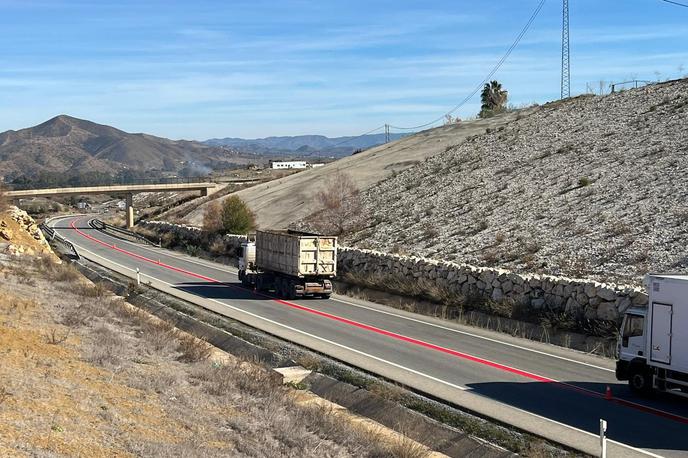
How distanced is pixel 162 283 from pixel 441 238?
14835mm

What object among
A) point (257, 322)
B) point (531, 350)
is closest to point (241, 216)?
point (257, 322)

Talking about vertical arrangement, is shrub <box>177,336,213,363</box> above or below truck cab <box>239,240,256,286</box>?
below

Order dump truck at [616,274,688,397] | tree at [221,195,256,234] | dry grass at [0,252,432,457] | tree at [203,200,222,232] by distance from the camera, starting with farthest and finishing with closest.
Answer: tree at [203,200,222,232] < tree at [221,195,256,234] < dump truck at [616,274,688,397] < dry grass at [0,252,432,457]

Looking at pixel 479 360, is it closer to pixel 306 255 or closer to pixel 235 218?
pixel 306 255

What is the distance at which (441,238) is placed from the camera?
37.9 m

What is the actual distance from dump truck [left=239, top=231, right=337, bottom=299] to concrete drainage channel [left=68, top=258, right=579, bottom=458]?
6035 mm

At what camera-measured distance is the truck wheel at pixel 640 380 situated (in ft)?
50.5

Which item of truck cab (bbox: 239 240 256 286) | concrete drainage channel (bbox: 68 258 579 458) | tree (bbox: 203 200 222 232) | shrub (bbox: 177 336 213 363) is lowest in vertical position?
concrete drainage channel (bbox: 68 258 579 458)

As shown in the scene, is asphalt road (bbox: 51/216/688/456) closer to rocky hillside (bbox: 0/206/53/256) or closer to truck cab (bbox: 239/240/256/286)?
truck cab (bbox: 239/240/256/286)

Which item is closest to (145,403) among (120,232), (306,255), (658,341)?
(658,341)

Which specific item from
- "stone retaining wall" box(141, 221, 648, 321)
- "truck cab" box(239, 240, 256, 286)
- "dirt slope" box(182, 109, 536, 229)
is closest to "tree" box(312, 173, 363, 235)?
"dirt slope" box(182, 109, 536, 229)

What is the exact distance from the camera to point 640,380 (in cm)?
1552

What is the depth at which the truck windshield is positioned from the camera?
15758mm

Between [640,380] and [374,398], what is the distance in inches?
230
